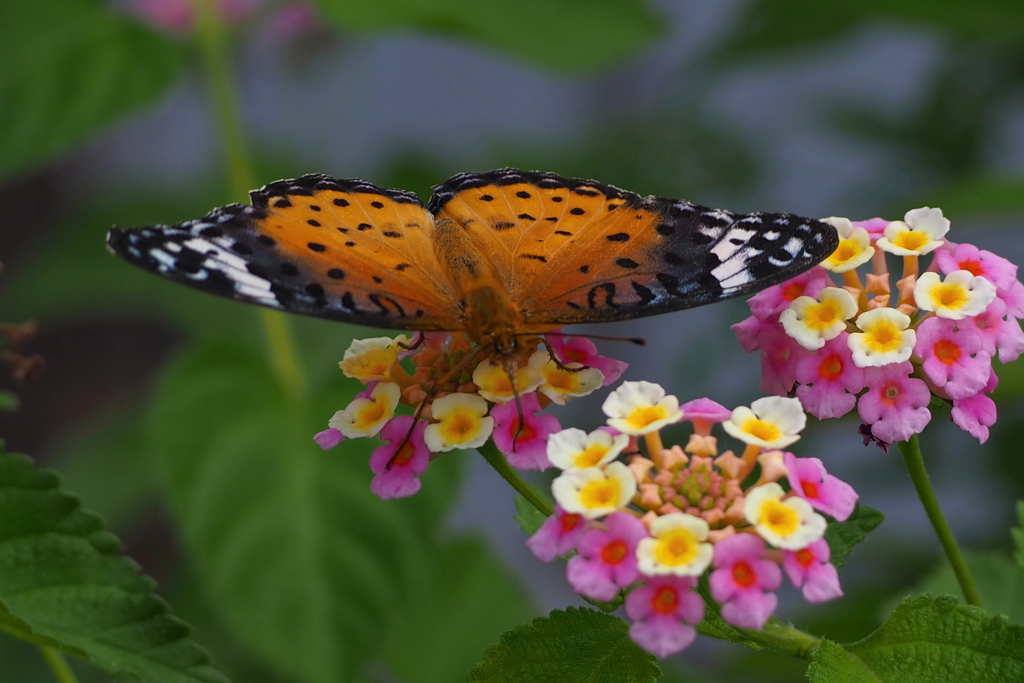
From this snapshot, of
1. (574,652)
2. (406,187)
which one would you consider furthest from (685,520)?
(406,187)

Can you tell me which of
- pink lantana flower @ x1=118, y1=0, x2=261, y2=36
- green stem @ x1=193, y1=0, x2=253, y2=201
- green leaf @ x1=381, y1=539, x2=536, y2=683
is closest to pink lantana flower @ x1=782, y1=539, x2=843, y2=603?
green leaf @ x1=381, y1=539, x2=536, y2=683

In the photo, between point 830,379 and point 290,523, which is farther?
point 290,523

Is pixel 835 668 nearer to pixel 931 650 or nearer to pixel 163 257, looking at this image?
pixel 931 650

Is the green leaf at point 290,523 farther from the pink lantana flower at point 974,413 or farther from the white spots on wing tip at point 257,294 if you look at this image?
the pink lantana flower at point 974,413

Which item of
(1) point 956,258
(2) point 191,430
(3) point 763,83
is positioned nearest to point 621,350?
(3) point 763,83

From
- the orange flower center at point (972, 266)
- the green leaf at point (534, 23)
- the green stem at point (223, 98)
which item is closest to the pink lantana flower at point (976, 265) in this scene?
the orange flower center at point (972, 266)

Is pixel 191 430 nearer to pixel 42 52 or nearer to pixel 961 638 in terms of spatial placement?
pixel 42 52

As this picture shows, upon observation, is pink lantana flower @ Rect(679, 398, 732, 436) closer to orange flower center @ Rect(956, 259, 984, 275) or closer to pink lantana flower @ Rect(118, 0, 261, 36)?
orange flower center @ Rect(956, 259, 984, 275)
